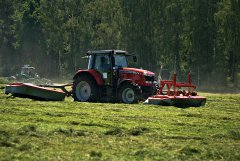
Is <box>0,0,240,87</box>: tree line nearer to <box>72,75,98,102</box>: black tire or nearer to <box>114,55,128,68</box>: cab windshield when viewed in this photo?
<box>114,55,128,68</box>: cab windshield

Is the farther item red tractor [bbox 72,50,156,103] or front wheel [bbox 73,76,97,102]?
front wheel [bbox 73,76,97,102]

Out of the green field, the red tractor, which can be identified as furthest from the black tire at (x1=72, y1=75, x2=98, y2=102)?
the green field

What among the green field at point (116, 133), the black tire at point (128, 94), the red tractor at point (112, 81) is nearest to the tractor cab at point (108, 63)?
the red tractor at point (112, 81)

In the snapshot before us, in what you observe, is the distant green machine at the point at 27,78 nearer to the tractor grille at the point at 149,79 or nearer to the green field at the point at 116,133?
the tractor grille at the point at 149,79

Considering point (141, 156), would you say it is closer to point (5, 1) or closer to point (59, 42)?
point (59, 42)

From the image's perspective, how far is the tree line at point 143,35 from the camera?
4353 cm

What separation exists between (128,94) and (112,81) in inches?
39.5

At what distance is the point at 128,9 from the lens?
2039 inches

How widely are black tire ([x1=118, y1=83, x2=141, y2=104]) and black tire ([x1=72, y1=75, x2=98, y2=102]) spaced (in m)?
1.32

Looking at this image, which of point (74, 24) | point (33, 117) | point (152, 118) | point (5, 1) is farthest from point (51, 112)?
point (5, 1)

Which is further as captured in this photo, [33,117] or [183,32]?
[183,32]

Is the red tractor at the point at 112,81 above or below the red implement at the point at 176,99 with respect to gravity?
above

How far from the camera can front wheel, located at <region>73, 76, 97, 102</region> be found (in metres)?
22.5

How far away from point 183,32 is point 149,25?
4.94 meters
